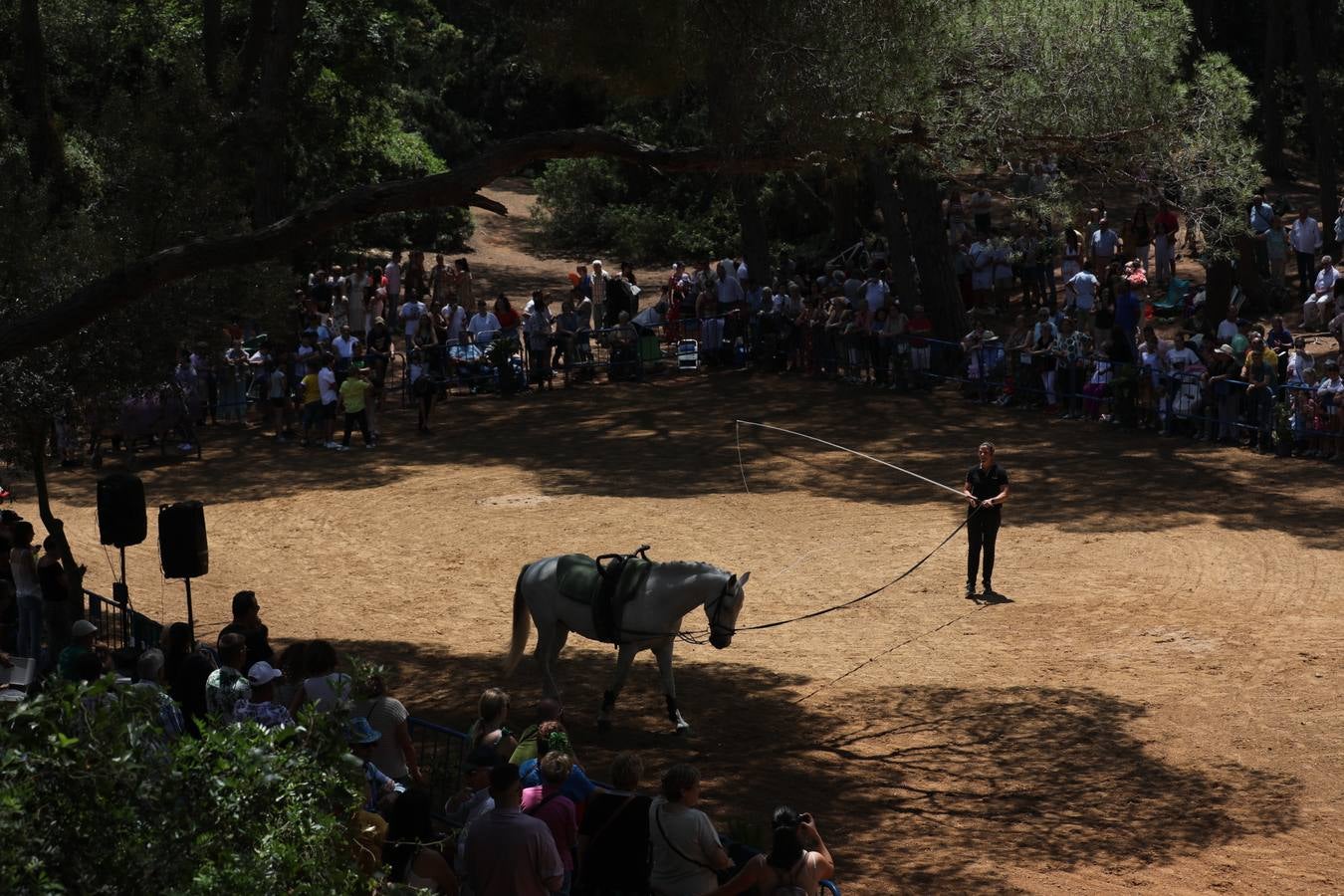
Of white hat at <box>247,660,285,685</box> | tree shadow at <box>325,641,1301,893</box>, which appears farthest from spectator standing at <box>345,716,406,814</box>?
tree shadow at <box>325,641,1301,893</box>

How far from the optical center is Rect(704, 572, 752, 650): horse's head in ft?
41.4

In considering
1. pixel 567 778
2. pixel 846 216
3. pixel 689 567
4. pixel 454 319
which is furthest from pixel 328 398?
pixel 567 778

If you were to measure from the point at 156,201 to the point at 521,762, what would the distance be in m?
9.51

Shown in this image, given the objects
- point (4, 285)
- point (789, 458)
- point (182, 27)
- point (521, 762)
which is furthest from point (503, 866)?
point (182, 27)

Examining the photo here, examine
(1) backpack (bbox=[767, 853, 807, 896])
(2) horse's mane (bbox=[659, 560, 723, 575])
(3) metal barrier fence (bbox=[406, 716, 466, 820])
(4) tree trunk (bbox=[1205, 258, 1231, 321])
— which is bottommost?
(3) metal barrier fence (bbox=[406, 716, 466, 820])

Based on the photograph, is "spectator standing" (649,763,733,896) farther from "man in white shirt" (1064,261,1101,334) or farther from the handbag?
"man in white shirt" (1064,261,1101,334)

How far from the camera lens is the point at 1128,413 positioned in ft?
80.5

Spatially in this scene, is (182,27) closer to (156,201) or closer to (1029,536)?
(156,201)

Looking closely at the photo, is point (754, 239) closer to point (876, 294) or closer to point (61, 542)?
point (876, 294)

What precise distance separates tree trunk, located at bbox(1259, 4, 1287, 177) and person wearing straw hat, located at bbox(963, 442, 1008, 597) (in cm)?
2581

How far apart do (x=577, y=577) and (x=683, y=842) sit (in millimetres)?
4810

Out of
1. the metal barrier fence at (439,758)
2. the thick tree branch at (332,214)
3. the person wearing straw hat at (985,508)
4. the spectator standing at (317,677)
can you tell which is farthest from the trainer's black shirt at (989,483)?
the spectator standing at (317,677)

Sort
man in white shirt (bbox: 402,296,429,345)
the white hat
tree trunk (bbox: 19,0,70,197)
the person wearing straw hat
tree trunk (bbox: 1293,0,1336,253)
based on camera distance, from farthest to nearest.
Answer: tree trunk (bbox: 1293,0,1336,253) → man in white shirt (bbox: 402,296,429,345) → tree trunk (bbox: 19,0,70,197) → the person wearing straw hat → the white hat

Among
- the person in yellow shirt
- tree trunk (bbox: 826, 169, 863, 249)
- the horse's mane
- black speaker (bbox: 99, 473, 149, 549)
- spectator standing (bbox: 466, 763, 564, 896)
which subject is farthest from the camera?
tree trunk (bbox: 826, 169, 863, 249)
